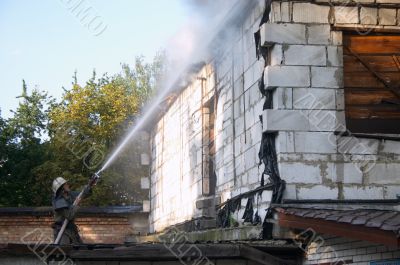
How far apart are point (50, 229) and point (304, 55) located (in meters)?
10.9

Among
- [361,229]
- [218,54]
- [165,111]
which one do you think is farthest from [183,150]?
[361,229]

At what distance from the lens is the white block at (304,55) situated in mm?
9016

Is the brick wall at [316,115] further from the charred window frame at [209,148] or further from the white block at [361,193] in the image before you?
the charred window frame at [209,148]

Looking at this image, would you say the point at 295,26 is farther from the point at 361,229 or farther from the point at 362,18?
the point at 361,229

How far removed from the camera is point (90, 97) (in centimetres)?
3014

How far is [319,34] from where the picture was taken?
9.14 m

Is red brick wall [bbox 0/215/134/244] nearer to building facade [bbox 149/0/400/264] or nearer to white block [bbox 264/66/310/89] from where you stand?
building facade [bbox 149/0/400/264]

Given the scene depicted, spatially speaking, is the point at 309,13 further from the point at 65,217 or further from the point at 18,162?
the point at 18,162

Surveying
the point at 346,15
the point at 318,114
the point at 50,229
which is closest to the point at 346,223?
the point at 318,114

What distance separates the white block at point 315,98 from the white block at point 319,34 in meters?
0.68

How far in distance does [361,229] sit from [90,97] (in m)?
24.9

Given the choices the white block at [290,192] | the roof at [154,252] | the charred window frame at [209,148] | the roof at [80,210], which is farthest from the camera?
the roof at [80,210]

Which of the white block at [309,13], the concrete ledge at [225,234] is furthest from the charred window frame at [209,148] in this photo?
the white block at [309,13]

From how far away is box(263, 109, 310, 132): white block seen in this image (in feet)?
28.9
